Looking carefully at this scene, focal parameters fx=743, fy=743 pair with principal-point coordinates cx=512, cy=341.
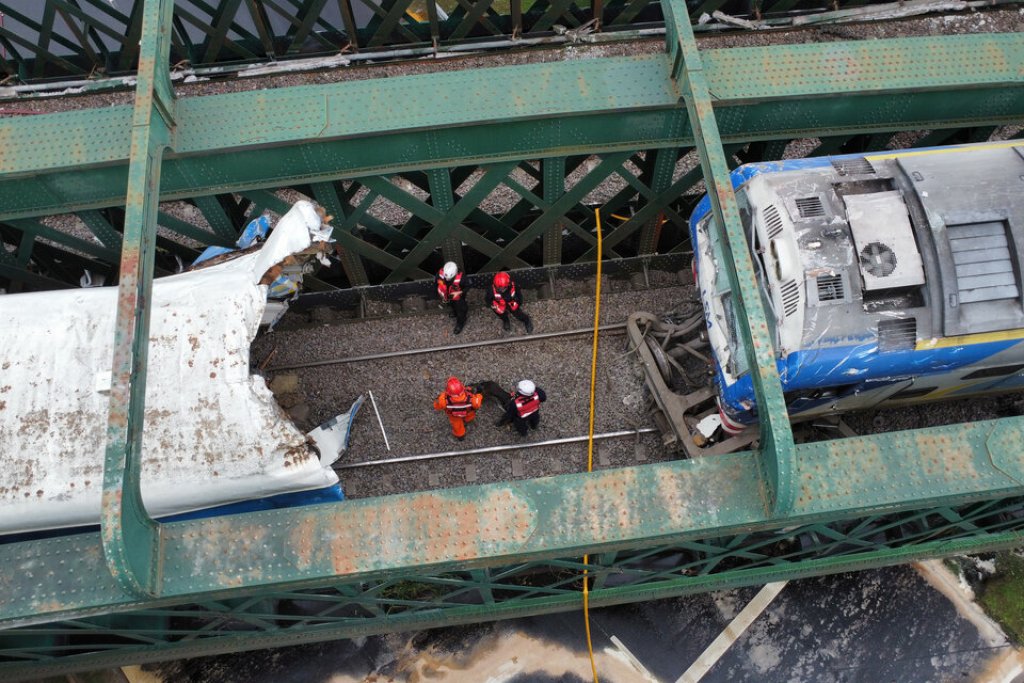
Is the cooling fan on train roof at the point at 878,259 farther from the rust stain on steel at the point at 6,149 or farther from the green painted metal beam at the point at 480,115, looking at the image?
the rust stain on steel at the point at 6,149

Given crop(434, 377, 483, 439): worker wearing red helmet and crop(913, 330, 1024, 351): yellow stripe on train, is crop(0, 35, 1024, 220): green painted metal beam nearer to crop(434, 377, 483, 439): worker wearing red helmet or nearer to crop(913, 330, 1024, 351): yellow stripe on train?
crop(434, 377, 483, 439): worker wearing red helmet

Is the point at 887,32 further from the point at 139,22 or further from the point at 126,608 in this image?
the point at 126,608

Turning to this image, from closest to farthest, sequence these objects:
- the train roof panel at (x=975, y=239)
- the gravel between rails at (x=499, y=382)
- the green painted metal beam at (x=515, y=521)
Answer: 1. the green painted metal beam at (x=515, y=521)
2. the train roof panel at (x=975, y=239)
3. the gravel between rails at (x=499, y=382)

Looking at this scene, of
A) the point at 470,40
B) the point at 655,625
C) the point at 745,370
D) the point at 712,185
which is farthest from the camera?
the point at 470,40

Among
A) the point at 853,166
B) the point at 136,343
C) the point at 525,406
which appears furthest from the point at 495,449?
the point at 853,166

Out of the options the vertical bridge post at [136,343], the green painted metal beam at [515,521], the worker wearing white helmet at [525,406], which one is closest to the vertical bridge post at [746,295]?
the green painted metal beam at [515,521]

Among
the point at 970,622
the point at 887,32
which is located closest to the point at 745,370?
the point at 970,622

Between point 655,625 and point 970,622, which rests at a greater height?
point 655,625
